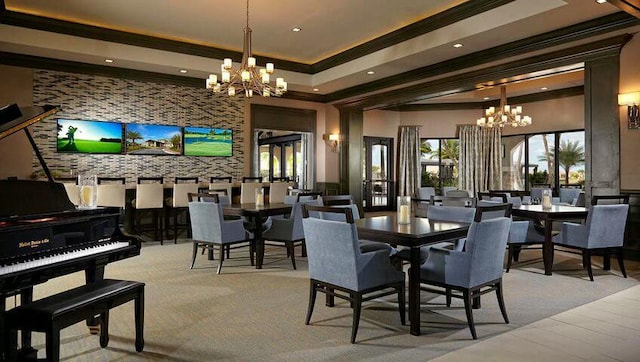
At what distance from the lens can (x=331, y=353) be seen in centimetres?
268

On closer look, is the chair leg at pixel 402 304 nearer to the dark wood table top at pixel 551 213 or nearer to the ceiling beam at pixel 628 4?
the dark wood table top at pixel 551 213

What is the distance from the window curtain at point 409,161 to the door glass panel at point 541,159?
9.91 ft

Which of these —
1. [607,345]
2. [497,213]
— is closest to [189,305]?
[497,213]

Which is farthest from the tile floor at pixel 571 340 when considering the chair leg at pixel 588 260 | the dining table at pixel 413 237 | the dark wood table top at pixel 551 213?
the dark wood table top at pixel 551 213

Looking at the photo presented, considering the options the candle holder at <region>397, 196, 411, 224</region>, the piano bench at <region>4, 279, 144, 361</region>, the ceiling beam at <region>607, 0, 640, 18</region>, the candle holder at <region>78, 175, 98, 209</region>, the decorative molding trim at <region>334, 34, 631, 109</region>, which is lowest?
the piano bench at <region>4, 279, 144, 361</region>

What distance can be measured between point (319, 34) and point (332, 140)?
3.61 meters

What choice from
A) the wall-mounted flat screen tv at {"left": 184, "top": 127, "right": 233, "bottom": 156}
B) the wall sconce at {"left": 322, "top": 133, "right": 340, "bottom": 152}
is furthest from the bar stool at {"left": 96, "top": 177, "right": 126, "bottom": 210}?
the wall sconce at {"left": 322, "top": 133, "right": 340, "bottom": 152}

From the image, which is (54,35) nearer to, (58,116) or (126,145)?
(58,116)

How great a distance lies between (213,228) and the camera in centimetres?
481

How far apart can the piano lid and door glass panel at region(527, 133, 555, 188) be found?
10650 mm

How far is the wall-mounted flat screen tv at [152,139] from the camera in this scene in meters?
8.03

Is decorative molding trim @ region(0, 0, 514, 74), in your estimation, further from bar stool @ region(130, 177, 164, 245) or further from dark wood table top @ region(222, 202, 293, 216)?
dark wood table top @ region(222, 202, 293, 216)

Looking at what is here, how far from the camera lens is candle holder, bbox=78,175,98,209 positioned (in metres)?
3.22

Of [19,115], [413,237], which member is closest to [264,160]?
[19,115]
